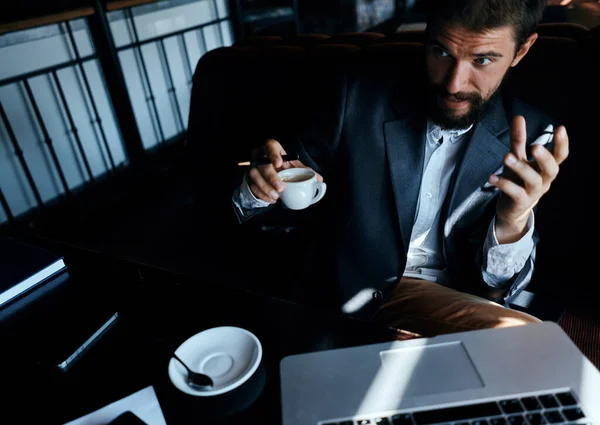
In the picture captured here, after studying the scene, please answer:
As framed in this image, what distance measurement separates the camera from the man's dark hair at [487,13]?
1.06 metres

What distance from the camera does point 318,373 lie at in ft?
2.44

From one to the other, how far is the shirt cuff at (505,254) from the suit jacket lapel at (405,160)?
219 mm

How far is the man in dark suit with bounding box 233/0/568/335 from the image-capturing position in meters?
1.14

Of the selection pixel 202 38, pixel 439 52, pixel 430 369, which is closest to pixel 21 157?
pixel 202 38

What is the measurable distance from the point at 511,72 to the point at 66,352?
1.39 meters

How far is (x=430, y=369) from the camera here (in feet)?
2.42

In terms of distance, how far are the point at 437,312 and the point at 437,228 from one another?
25 cm

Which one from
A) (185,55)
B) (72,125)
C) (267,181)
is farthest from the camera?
(185,55)

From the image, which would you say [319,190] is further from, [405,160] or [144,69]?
[144,69]

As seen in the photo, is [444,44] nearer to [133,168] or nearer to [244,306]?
[244,306]

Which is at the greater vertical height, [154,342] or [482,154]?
[482,154]

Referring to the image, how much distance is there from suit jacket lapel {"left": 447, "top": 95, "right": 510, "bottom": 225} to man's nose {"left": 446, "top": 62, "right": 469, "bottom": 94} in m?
0.14

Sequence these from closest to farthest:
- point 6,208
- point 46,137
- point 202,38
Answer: point 6,208 → point 46,137 → point 202,38

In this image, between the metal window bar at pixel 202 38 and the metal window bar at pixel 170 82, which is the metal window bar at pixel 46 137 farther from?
the metal window bar at pixel 202 38
